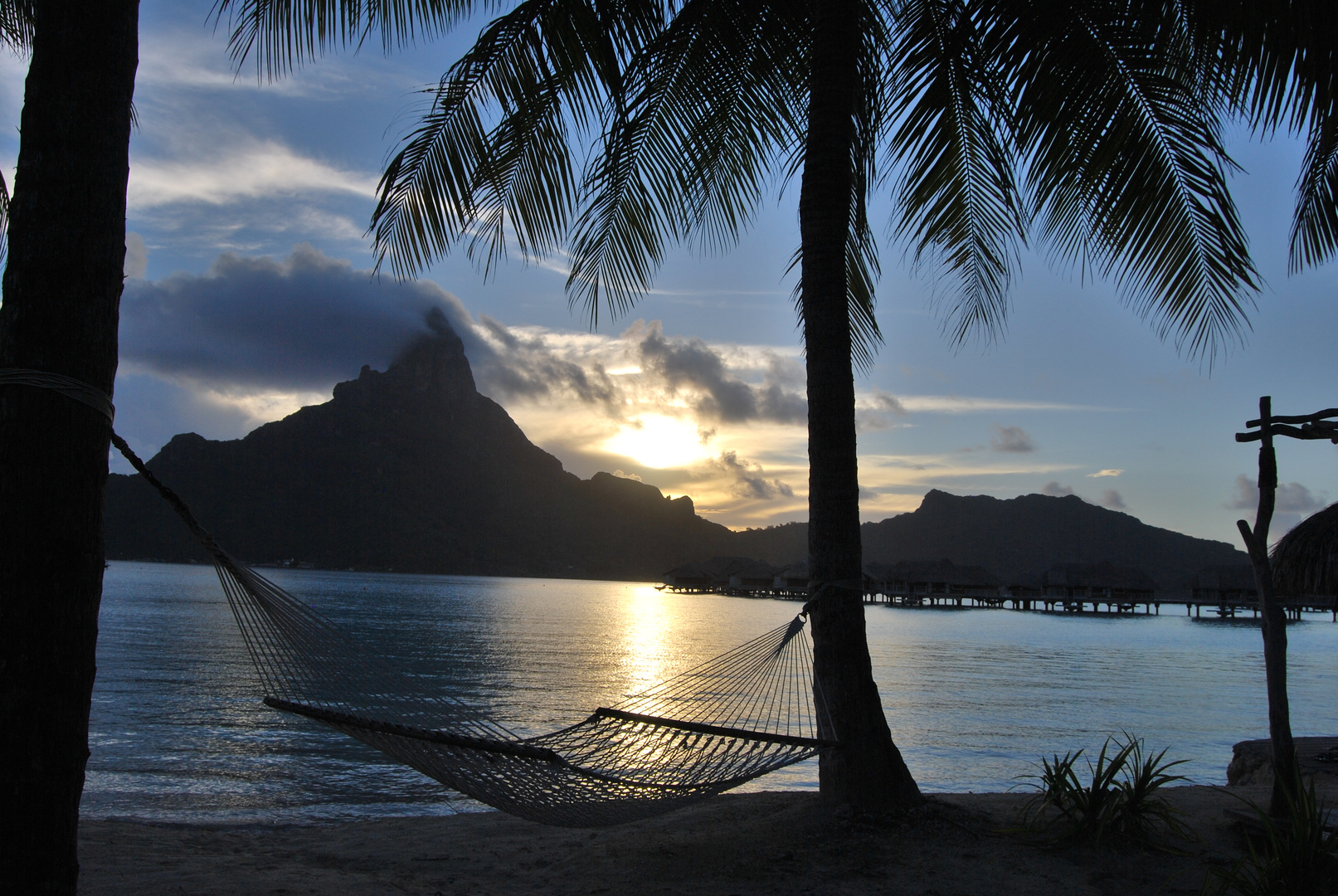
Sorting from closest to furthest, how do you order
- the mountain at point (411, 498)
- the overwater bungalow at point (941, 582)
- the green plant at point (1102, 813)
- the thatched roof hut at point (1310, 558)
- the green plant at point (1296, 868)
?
the green plant at point (1296, 868) < the green plant at point (1102, 813) < the thatched roof hut at point (1310, 558) < the overwater bungalow at point (941, 582) < the mountain at point (411, 498)

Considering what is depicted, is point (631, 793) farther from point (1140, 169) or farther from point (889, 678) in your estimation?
point (889, 678)

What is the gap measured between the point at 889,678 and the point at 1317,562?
35.2ft

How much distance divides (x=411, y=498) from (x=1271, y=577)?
94.9 meters

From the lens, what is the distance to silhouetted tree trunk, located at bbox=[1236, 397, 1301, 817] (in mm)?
3270

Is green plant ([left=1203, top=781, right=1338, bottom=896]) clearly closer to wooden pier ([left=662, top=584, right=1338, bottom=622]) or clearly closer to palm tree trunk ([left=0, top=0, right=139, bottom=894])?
palm tree trunk ([left=0, top=0, right=139, bottom=894])

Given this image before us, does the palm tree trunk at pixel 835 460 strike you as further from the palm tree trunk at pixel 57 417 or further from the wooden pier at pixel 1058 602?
the wooden pier at pixel 1058 602

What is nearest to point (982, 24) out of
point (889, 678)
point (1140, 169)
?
point (1140, 169)

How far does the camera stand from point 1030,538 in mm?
83750

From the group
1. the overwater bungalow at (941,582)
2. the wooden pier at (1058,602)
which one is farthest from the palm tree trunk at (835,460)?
the overwater bungalow at (941,582)

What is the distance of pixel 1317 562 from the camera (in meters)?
4.57

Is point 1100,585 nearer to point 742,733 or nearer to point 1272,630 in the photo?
point 1272,630

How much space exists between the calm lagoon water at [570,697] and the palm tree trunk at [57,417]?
4707mm

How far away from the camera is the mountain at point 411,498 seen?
7594 centimetres

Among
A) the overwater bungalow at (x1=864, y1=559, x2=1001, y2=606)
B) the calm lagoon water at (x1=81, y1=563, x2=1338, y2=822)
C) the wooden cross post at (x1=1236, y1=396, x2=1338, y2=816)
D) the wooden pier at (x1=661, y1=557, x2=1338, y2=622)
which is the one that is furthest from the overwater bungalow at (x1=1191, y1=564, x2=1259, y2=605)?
the wooden cross post at (x1=1236, y1=396, x2=1338, y2=816)
